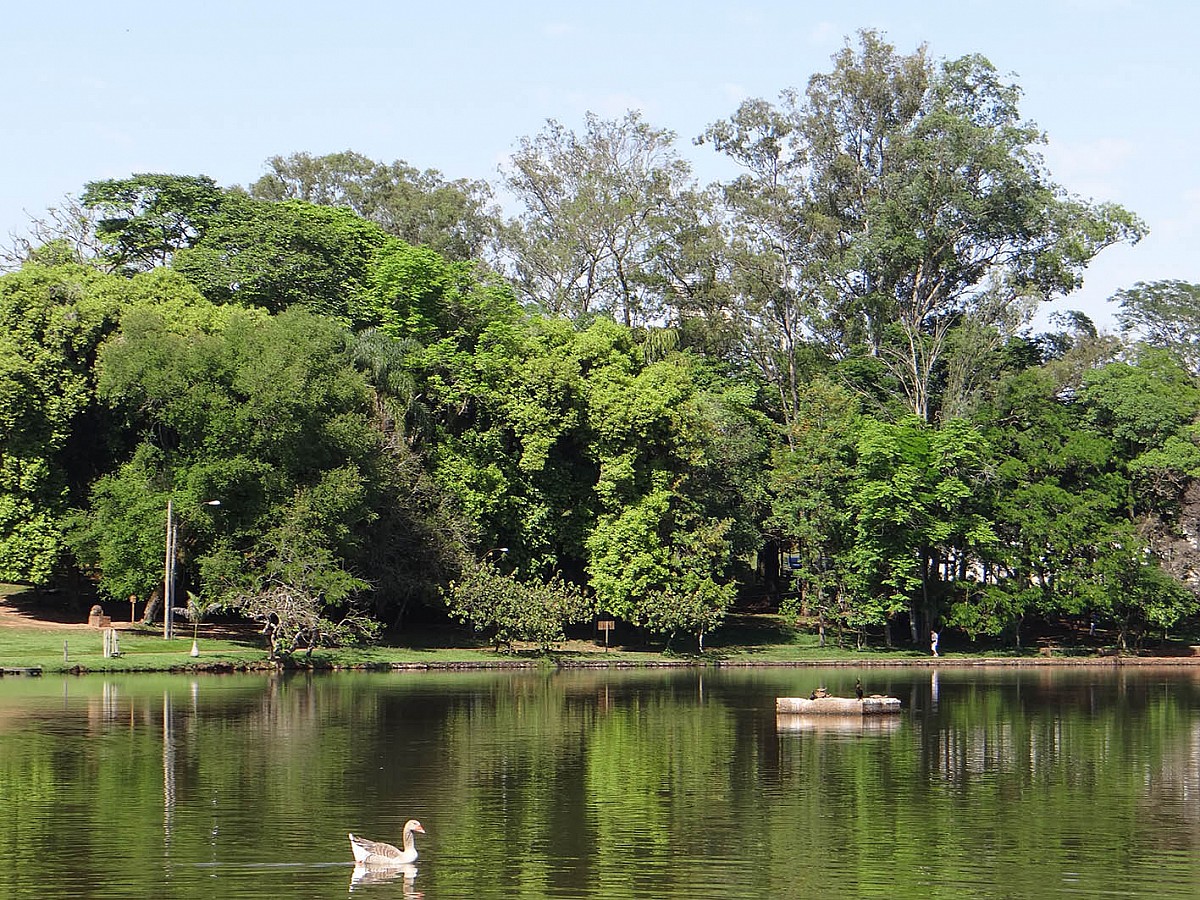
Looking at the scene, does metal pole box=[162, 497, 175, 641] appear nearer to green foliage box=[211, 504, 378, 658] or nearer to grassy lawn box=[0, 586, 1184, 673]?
grassy lawn box=[0, 586, 1184, 673]

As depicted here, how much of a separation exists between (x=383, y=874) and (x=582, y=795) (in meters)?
9.09

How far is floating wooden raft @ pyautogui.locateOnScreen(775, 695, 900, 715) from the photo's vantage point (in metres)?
49.7

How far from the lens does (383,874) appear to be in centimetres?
2470

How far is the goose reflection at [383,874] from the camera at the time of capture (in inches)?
954

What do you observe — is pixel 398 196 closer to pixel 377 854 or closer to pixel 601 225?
pixel 601 225

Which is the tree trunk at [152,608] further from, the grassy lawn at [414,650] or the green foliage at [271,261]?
the green foliage at [271,261]

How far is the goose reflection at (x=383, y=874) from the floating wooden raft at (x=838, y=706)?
26.4 m

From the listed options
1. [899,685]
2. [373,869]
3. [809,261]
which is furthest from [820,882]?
[809,261]

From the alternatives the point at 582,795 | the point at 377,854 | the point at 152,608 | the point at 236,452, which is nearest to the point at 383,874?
the point at 377,854

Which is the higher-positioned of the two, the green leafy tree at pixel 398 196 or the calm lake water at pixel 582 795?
the green leafy tree at pixel 398 196

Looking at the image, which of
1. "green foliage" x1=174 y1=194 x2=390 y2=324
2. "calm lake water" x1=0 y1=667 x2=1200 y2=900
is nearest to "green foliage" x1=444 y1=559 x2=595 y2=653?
"green foliage" x1=174 y1=194 x2=390 y2=324

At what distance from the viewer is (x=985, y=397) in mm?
93625

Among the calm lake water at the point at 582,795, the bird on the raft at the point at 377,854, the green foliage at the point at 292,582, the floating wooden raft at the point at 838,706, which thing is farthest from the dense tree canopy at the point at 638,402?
the bird on the raft at the point at 377,854

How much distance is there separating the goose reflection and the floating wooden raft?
86.6 feet
